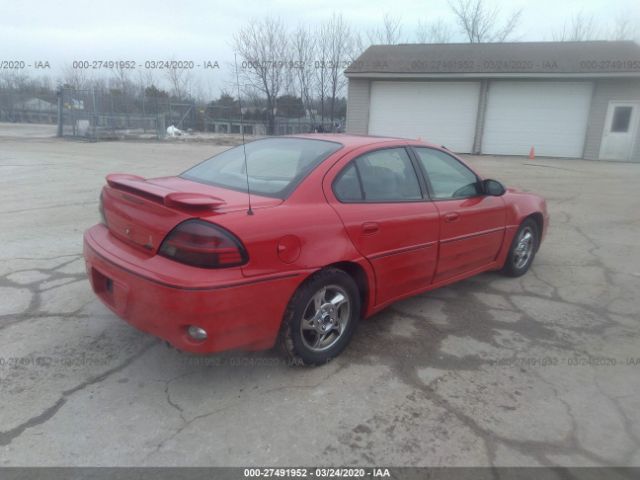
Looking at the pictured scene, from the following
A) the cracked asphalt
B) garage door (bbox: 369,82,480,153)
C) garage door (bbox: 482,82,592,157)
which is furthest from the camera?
garage door (bbox: 369,82,480,153)

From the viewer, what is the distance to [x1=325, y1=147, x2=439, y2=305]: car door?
3100 millimetres

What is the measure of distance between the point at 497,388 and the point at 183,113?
3283 centimetres

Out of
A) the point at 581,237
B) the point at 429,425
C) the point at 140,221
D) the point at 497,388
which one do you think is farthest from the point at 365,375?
the point at 581,237

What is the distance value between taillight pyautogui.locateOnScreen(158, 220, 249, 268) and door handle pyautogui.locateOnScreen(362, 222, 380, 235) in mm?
917

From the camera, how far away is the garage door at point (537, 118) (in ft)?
61.0

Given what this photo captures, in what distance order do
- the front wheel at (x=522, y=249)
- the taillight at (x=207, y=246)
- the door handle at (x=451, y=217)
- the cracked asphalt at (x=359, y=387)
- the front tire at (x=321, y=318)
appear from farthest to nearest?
the front wheel at (x=522, y=249), the door handle at (x=451, y=217), the front tire at (x=321, y=318), the taillight at (x=207, y=246), the cracked asphalt at (x=359, y=387)

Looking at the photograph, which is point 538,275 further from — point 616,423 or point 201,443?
point 201,443

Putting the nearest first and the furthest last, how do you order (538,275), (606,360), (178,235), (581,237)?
1. (178,235)
2. (606,360)
3. (538,275)
4. (581,237)

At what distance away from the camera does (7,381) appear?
111 inches

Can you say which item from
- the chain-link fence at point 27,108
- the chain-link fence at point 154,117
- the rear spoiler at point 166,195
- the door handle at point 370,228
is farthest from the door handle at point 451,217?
the chain-link fence at point 27,108

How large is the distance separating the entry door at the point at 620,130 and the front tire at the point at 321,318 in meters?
19.4

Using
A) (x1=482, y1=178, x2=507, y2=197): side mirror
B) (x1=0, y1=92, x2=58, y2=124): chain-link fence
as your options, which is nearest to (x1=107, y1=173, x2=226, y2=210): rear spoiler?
(x1=482, y1=178, x2=507, y2=197): side mirror

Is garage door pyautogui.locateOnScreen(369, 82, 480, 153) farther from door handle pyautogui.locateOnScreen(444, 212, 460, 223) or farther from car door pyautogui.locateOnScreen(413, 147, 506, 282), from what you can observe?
door handle pyautogui.locateOnScreen(444, 212, 460, 223)

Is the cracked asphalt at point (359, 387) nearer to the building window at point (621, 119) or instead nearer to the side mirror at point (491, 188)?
the side mirror at point (491, 188)
